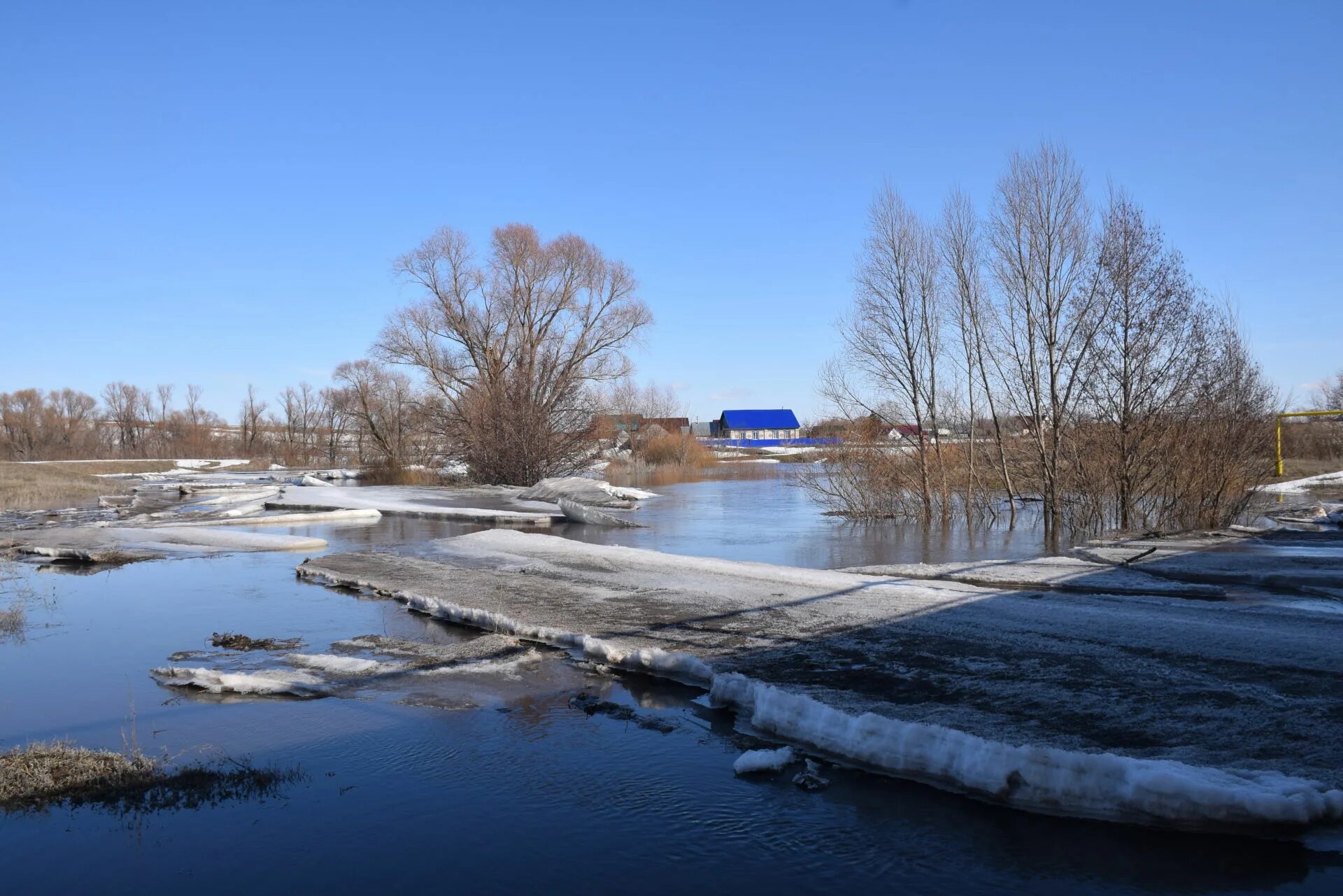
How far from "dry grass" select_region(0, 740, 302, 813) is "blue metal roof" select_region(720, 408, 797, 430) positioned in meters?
112

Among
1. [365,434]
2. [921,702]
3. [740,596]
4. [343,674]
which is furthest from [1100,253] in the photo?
[365,434]

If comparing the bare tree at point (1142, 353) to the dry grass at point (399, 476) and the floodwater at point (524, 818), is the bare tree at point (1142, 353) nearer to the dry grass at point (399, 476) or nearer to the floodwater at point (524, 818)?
the floodwater at point (524, 818)

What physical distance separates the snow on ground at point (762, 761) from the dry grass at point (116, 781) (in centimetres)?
273

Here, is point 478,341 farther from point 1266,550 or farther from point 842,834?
point 842,834

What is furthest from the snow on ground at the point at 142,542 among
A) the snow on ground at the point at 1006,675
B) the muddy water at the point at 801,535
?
the snow on ground at the point at 1006,675

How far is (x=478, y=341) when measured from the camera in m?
45.6

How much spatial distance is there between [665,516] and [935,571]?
43.0 ft

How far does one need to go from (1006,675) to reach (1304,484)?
104 ft

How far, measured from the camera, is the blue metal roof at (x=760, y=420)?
11750 cm

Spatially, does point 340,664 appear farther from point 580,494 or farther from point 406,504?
point 580,494

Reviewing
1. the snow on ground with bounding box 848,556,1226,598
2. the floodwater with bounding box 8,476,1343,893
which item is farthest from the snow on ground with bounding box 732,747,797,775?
the snow on ground with bounding box 848,556,1226,598

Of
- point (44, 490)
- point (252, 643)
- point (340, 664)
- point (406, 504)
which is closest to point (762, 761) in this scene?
point (340, 664)

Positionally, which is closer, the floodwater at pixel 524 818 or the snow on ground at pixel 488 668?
the floodwater at pixel 524 818

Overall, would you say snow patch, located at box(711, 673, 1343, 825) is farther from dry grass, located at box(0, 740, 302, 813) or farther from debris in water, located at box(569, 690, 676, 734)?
dry grass, located at box(0, 740, 302, 813)
